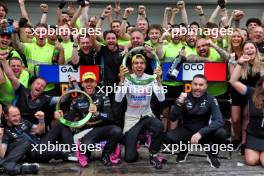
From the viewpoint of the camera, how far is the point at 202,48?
293 inches

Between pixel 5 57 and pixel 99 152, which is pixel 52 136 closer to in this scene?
pixel 99 152

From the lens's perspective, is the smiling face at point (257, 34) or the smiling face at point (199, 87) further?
the smiling face at point (257, 34)

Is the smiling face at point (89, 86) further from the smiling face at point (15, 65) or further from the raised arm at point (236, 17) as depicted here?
the raised arm at point (236, 17)

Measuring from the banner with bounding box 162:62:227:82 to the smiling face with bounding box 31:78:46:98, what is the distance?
2.08 metres

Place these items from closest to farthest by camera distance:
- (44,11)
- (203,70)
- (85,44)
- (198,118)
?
(198,118), (85,44), (203,70), (44,11)

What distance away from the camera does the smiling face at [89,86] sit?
6.63 m

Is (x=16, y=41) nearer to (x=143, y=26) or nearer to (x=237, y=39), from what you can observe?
(x=143, y=26)

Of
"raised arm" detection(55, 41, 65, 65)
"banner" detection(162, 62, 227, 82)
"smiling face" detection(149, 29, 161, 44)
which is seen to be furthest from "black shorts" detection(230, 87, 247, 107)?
"raised arm" detection(55, 41, 65, 65)

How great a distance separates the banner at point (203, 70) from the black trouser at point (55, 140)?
79.2 inches

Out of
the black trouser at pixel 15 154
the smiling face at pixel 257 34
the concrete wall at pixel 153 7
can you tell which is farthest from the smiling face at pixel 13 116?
the concrete wall at pixel 153 7

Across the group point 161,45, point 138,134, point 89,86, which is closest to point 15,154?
point 89,86

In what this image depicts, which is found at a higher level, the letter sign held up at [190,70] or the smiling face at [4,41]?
the smiling face at [4,41]

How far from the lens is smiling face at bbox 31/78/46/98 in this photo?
6.79 meters

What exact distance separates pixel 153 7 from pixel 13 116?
8.31m
